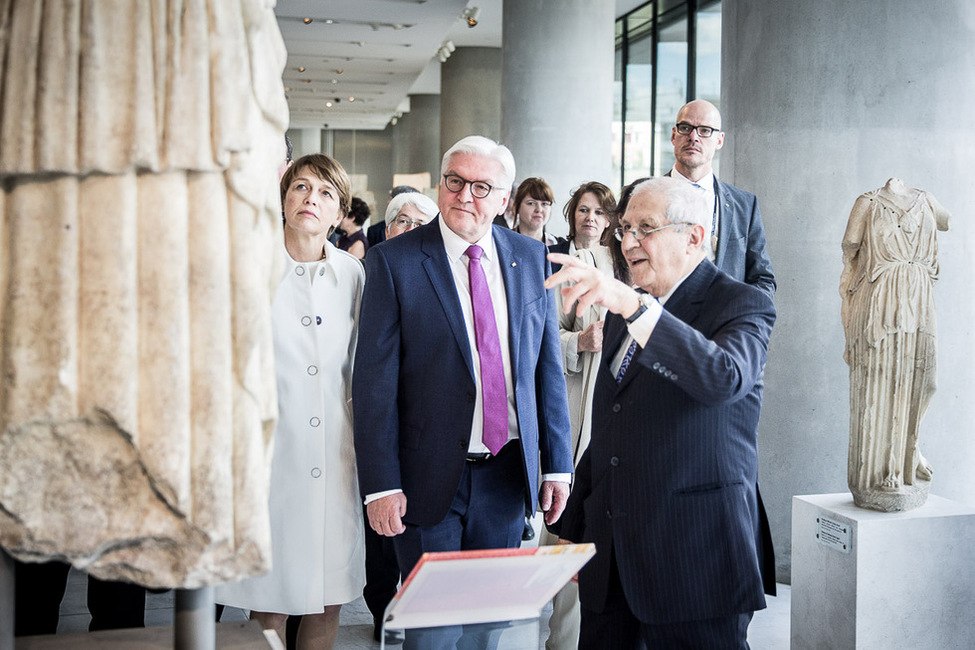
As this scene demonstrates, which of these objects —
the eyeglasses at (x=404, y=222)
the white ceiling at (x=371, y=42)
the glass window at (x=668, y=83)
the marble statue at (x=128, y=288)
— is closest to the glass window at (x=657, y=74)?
the glass window at (x=668, y=83)

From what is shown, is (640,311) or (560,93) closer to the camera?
(640,311)

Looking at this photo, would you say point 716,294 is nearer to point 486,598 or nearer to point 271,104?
point 486,598

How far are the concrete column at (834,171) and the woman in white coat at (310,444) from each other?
269 centimetres

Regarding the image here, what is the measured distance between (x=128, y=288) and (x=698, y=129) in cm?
319

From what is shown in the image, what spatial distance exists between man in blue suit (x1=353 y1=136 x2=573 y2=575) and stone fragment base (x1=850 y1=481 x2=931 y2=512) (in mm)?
1673

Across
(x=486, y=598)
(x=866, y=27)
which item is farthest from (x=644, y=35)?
(x=486, y=598)

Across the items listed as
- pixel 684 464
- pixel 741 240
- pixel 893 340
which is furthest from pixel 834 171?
pixel 684 464

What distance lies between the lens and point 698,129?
4.05 meters

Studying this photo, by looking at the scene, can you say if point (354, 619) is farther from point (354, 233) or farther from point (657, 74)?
point (657, 74)

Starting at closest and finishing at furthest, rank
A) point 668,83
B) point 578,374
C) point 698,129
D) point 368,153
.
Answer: point 698,129 → point 578,374 → point 668,83 → point 368,153

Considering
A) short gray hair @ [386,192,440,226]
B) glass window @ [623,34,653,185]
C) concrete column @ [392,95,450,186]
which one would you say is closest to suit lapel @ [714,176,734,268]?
short gray hair @ [386,192,440,226]

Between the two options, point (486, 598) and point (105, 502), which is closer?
point (105, 502)

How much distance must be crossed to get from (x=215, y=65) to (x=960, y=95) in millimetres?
4360

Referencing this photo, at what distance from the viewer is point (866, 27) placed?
470cm
